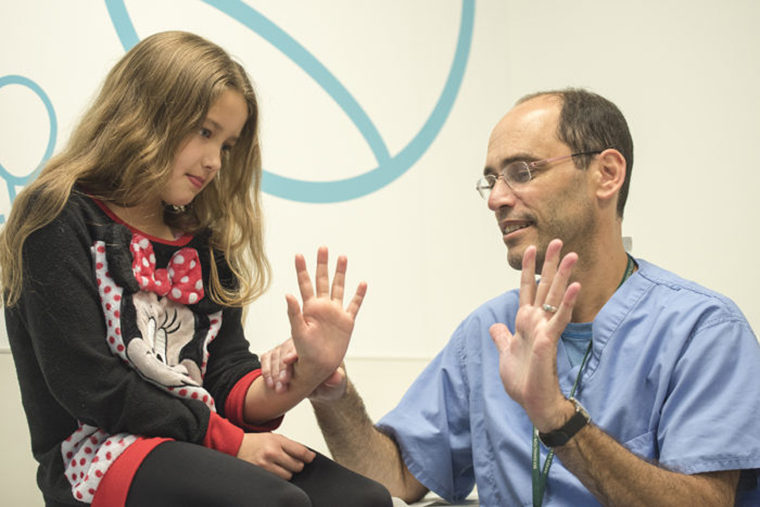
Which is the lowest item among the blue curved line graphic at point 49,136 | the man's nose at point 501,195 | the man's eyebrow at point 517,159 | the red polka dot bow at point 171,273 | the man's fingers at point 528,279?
the man's fingers at point 528,279

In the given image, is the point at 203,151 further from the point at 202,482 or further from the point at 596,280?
the point at 596,280

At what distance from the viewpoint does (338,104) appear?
2.21 meters

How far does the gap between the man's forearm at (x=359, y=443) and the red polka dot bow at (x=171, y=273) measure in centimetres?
36

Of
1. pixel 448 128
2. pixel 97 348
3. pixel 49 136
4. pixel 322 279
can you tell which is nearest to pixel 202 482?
pixel 97 348

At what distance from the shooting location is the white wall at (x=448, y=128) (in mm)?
2068

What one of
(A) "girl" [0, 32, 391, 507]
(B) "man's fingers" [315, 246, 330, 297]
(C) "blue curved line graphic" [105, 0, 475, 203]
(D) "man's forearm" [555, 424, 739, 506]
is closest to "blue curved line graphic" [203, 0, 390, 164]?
(C) "blue curved line graphic" [105, 0, 475, 203]

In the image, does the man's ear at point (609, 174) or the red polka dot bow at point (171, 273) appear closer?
the red polka dot bow at point (171, 273)

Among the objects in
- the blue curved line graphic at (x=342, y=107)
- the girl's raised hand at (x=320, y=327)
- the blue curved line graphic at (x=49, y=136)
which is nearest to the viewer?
the girl's raised hand at (x=320, y=327)

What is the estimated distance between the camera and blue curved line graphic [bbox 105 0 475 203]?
6.55 feet

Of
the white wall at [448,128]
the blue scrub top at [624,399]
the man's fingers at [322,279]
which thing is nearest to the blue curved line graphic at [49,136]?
the white wall at [448,128]

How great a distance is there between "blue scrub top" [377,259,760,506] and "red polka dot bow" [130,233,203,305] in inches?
21.0

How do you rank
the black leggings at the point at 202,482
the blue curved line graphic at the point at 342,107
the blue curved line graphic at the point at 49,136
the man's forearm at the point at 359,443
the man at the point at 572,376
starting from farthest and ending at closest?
the blue curved line graphic at the point at 342,107
the blue curved line graphic at the point at 49,136
the man's forearm at the point at 359,443
the man at the point at 572,376
the black leggings at the point at 202,482

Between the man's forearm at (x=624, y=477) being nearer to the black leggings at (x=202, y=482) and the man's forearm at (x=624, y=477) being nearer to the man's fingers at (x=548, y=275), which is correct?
the man's fingers at (x=548, y=275)

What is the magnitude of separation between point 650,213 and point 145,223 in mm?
1773
